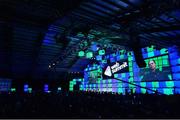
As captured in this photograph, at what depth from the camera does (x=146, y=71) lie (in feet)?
47.6

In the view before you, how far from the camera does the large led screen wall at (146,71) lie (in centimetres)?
1268

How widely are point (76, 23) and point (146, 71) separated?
27.9 feet

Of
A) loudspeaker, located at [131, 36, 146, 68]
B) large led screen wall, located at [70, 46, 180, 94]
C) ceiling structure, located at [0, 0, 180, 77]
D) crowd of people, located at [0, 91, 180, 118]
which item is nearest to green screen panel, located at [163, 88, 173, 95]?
large led screen wall, located at [70, 46, 180, 94]

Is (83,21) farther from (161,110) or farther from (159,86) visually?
(159,86)

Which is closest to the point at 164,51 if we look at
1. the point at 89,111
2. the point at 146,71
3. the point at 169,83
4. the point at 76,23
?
the point at 146,71

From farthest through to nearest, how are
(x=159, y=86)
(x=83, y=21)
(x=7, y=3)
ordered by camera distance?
→ (x=159, y=86) → (x=83, y=21) → (x=7, y=3)

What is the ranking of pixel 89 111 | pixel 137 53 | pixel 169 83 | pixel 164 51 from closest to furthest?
1. pixel 89 111
2. pixel 137 53
3. pixel 169 83
4. pixel 164 51

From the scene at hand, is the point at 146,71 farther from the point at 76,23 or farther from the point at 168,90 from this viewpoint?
the point at 76,23

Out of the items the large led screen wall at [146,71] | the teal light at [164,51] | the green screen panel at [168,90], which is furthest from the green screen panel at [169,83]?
the teal light at [164,51]

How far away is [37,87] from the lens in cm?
2362

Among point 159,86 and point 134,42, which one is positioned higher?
point 134,42

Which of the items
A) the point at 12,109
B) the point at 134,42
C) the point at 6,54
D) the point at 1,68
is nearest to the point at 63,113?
the point at 12,109

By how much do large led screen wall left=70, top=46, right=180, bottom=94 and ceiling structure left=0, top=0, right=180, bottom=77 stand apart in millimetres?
1147

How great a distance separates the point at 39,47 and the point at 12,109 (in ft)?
→ 29.6
